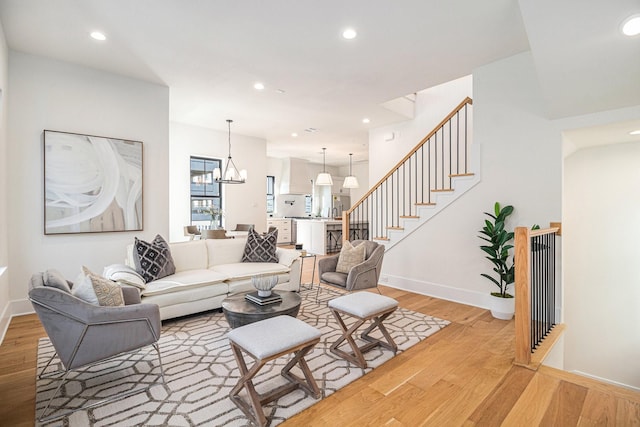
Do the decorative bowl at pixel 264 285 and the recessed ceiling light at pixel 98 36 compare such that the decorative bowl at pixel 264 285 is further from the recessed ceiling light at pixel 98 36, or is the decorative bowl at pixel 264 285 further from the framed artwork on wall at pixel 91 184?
the recessed ceiling light at pixel 98 36

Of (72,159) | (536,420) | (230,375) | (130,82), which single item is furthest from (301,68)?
(536,420)

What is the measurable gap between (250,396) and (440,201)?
11.8ft

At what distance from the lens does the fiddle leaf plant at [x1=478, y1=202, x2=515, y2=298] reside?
3574mm

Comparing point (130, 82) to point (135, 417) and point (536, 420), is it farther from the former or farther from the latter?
point (536, 420)

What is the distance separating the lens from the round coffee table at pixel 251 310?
2.61 m

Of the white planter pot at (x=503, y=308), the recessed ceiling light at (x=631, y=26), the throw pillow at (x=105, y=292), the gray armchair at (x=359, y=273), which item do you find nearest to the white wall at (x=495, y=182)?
the white planter pot at (x=503, y=308)

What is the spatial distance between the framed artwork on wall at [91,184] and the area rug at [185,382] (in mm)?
1573

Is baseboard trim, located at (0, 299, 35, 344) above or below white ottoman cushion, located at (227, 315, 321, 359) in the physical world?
below

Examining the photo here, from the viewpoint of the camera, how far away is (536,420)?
187cm

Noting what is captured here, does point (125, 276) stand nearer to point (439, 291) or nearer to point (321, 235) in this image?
point (439, 291)

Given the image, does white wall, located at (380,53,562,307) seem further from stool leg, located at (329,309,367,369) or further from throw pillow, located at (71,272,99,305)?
throw pillow, located at (71,272,99,305)

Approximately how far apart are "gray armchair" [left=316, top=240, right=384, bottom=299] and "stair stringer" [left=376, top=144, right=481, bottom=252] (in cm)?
89

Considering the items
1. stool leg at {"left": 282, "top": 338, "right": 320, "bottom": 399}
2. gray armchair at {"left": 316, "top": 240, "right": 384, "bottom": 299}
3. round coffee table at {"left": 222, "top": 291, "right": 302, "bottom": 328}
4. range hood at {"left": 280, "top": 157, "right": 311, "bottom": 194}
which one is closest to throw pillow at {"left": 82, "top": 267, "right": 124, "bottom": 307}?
round coffee table at {"left": 222, "top": 291, "right": 302, "bottom": 328}

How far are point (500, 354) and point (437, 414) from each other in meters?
1.18
